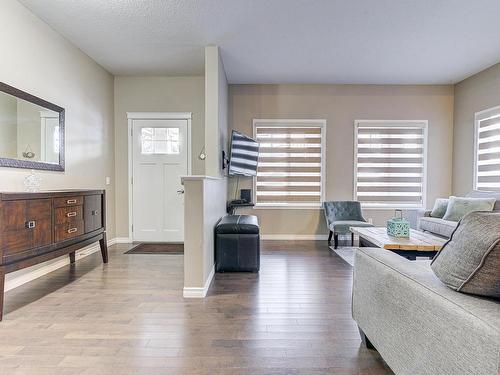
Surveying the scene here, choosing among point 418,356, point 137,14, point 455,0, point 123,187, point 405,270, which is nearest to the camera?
point 418,356

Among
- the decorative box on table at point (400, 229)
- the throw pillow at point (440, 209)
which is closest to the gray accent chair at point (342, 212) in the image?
the throw pillow at point (440, 209)

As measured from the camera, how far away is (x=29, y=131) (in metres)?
3.03

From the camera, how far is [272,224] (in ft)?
17.4

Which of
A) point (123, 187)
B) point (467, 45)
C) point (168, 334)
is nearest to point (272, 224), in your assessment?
point (123, 187)

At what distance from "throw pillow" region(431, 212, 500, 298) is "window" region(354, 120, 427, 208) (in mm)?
4289

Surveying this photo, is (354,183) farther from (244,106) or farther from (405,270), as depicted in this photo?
(405,270)

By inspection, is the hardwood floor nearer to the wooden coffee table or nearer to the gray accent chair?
the wooden coffee table

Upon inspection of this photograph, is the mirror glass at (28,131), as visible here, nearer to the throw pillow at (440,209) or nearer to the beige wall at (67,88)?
the beige wall at (67,88)

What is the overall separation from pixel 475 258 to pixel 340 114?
15.1 ft

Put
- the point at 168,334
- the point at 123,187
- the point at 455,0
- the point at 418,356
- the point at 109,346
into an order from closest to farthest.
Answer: the point at 418,356, the point at 109,346, the point at 168,334, the point at 455,0, the point at 123,187

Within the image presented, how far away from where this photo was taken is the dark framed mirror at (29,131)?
2.73 meters

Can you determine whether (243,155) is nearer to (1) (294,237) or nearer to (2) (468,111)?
(1) (294,237)

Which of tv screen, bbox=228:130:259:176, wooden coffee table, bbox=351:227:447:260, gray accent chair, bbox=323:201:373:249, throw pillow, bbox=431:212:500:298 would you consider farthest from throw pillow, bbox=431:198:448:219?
throw pillow, bbox=431:212:500:298

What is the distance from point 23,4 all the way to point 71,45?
840mm
